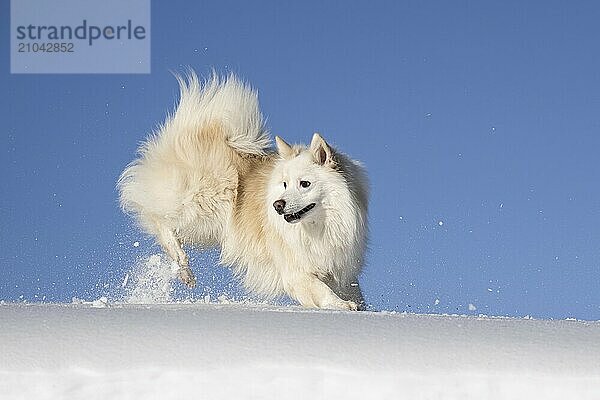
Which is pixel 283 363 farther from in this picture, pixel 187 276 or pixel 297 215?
pixel 187 276

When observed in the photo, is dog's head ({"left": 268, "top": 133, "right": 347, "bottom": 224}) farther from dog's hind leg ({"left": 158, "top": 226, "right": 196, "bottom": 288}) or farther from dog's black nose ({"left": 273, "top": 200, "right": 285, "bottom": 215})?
dog's hind leg ({"left": 158, "top": 226, "right": 196, "bottom": 288})

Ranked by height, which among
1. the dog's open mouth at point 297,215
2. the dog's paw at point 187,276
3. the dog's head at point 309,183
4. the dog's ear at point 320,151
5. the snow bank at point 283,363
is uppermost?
the dog's ear at point 320,151

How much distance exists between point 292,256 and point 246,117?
5.03ft

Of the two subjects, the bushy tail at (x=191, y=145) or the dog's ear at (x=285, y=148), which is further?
the bushy tail at (x=191, y=145)

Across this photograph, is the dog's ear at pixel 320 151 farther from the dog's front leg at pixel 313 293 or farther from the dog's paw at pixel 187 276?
the dog's paw at pixel 187 276

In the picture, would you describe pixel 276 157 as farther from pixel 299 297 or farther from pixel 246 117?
pixel 299 297

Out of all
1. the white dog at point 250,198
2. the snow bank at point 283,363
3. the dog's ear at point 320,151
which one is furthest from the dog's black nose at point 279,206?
the snow bank at point 283,363

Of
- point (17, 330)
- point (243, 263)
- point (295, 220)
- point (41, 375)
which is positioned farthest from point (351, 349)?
point (243, 263)

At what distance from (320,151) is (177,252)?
1643mm

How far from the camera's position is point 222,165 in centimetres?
653

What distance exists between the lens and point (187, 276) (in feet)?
21.0

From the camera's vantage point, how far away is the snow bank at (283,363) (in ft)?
7.41

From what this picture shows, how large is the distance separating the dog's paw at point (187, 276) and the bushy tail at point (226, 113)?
1.05 meters

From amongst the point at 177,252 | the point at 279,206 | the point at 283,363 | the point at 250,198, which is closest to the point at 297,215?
the point at 279,206
